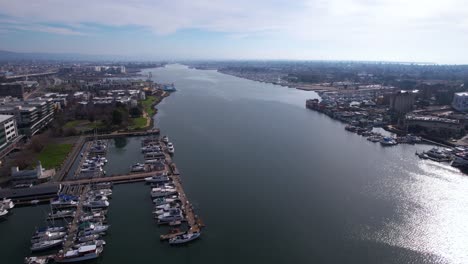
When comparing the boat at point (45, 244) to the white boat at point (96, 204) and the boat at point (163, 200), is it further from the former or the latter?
the boat at point (163, 200)

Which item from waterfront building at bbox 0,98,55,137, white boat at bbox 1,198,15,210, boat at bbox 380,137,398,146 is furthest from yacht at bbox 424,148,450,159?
waterfront building at bbox 0,98,55,137

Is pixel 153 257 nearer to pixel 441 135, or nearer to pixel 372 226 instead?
pixel 372 226

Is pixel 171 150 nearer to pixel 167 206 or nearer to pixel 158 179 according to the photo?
pixel 158 179

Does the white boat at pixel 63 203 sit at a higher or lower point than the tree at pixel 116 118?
lower

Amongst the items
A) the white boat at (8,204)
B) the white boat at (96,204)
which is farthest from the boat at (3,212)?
the white boat at (96,204)

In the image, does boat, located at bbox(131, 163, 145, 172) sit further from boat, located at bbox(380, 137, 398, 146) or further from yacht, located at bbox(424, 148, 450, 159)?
yacht, located at bbox(424, 148, 450, 159)

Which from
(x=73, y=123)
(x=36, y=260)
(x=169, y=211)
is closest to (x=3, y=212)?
(x=36, y=260)
